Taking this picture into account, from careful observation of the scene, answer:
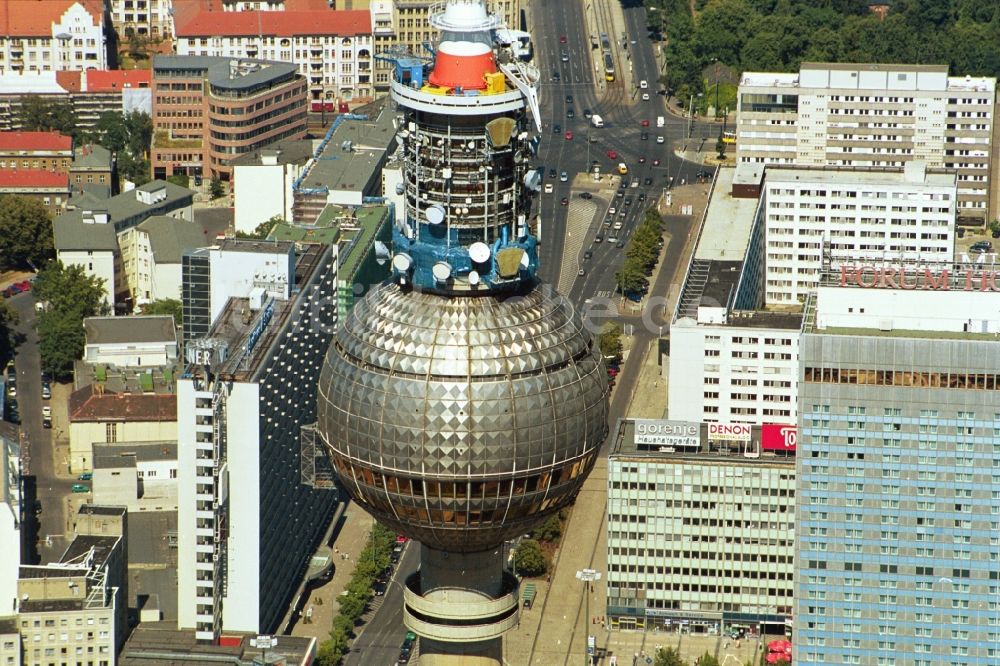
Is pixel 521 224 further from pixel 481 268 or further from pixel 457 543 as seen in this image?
pixel 457 543

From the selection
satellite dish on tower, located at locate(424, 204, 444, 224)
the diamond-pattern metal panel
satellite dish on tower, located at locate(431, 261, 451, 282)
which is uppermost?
satellite dish on tower, located at locate(424, 204, 444, 224)

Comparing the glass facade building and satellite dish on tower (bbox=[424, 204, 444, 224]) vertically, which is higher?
satellite dish on tower (bbox=[424, 204, 444, 224])

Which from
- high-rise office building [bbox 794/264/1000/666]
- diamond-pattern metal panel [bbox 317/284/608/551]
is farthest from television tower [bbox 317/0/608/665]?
high-rise office building [bbox 794/264/1000/666]

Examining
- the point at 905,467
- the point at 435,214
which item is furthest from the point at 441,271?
the point at 905,467

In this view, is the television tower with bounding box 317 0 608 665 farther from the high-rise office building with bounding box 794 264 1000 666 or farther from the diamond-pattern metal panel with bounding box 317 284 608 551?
the high-rise office building with bounding box 794 264 1000 666

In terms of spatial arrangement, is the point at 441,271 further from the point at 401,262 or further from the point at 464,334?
the point at 464,334

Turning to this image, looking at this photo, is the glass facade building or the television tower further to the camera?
the glass facade building

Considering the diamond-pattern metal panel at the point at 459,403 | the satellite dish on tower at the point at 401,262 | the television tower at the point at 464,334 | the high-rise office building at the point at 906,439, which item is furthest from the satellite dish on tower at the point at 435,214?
the high-rise office building at the point at 906,439

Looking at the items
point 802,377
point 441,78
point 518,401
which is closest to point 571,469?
point 518,401
